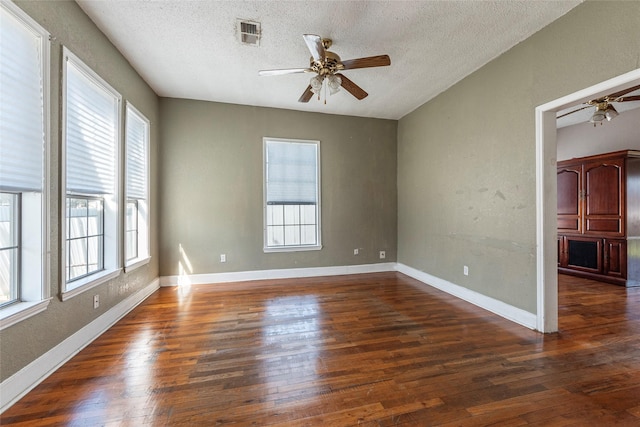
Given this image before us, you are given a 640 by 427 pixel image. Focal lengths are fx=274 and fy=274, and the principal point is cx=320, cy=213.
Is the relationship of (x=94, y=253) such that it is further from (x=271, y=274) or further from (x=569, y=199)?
(x=569, y=199)

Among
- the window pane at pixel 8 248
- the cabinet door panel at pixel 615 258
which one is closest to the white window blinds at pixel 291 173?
the window pane at pixel 8 248

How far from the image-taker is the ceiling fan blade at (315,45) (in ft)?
7.22

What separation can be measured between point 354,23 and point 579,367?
3.34 meters

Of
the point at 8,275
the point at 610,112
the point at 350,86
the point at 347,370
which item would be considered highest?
the point at 350,86

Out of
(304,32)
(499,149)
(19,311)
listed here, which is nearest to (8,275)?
(19,311)

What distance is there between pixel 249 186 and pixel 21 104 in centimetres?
294

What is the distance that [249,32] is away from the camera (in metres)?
2.63

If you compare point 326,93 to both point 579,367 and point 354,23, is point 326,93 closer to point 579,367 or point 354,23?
point 354,23

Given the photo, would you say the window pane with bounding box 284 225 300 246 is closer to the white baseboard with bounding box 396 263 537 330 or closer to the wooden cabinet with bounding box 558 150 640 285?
the white baseboard with bounding box 396 263 537 330

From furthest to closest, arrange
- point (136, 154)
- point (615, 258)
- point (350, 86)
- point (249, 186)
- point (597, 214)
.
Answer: point (249, 186) → point (597, 214) → point (615, 258) → point (136, 154) → point (350, 86)

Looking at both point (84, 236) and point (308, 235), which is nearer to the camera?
point (84, 236)

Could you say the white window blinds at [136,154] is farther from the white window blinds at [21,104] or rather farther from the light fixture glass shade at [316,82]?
the light fixture glass shade at [316,82]

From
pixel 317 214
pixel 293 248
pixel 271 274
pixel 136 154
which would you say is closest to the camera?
pixel 136 154

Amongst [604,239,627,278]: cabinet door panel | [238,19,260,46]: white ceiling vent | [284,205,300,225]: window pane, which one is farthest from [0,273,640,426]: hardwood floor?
[238,19,260,46]: white ceiling vent
